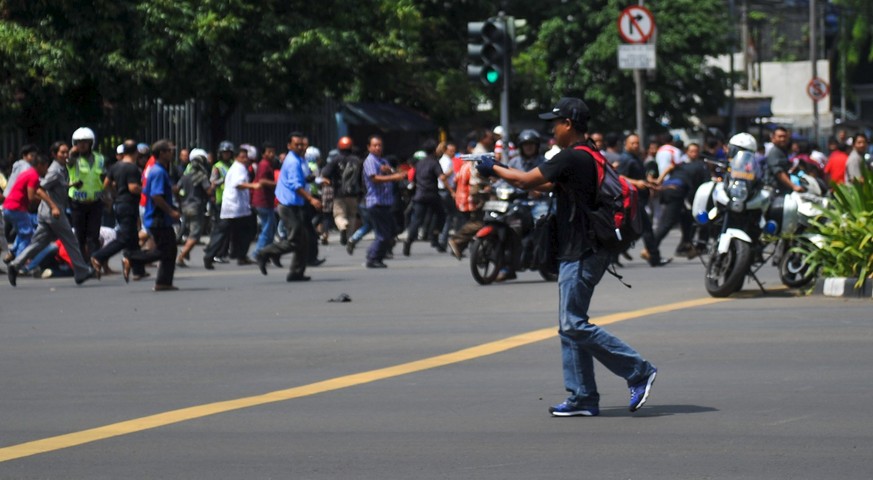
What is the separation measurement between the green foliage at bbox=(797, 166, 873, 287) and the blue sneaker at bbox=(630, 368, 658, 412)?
686 cm

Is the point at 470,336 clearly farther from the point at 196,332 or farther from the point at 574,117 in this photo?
the point at 574,117

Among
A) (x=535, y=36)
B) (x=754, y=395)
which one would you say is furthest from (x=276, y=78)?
(x=754, y=395)

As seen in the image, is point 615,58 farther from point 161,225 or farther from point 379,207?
point 161,225

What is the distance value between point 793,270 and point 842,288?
1.15 m

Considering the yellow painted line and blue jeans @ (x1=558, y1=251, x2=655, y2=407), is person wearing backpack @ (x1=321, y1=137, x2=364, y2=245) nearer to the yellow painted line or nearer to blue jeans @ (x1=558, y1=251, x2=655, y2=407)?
the yellow painted line

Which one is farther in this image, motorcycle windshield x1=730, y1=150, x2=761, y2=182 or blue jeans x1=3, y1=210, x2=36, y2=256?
blue jeans x1=3, y1=210, x2=36, y2=256

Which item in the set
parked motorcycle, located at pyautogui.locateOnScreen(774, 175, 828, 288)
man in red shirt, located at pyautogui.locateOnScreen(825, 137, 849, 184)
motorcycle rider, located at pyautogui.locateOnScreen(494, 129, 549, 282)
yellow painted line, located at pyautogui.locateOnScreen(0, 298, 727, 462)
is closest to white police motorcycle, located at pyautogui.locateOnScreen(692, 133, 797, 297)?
parked motorcycle, located at pyautogui.locateOnScreen(774, 175, 828, 288)

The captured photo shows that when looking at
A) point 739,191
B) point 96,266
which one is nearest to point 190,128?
point 96,266

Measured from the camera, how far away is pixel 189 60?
104 ft

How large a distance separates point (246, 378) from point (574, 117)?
2995 millimetres

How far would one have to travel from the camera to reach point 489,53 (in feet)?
77.8

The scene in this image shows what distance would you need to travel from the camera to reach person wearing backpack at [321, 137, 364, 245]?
85.1 ft

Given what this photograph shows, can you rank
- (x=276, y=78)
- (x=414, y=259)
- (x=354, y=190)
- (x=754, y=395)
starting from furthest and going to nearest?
(x=276, y=78)
(x=354, y=190)
(x=414, y=259)
(x=754, y=395)

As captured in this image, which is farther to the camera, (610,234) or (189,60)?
(189,60)
